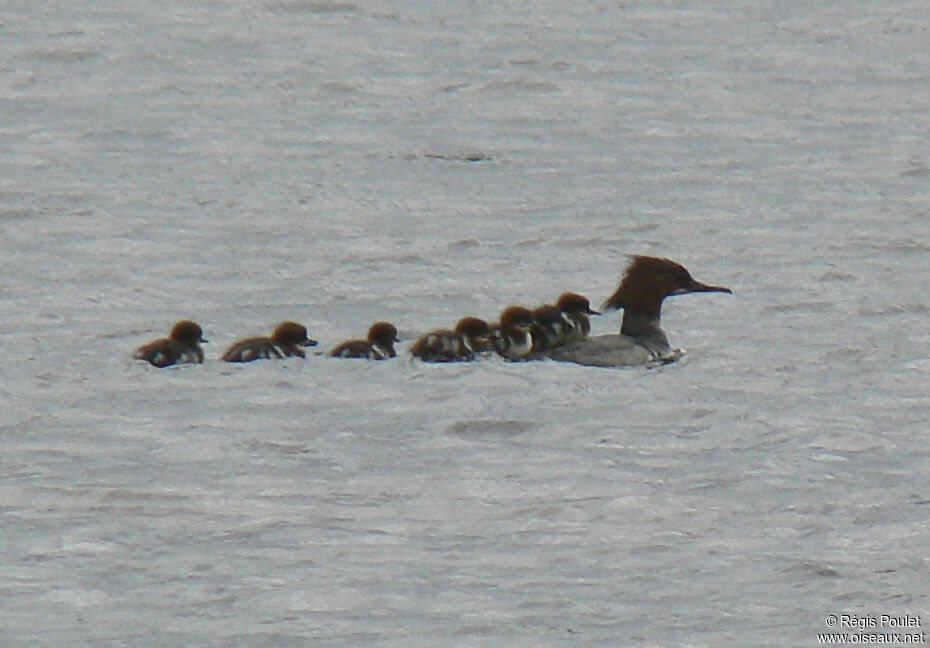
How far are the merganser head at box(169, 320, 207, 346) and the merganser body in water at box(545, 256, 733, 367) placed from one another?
1608 mm

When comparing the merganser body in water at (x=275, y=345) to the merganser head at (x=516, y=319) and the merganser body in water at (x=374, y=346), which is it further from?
the merganser head at (x=516, y=319)

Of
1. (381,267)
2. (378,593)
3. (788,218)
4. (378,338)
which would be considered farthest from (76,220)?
(378,593)

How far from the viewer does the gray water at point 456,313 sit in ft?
19.7

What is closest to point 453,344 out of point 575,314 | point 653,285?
point 575,314

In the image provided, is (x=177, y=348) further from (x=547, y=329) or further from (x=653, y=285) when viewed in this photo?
(x=653, y=285)

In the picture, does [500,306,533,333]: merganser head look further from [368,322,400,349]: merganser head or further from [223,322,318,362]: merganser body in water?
[223,322,318,362]: merganser body in water

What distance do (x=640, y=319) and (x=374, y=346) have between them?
1.42m

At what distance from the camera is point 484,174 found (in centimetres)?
1296

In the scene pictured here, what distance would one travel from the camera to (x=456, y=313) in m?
10.0

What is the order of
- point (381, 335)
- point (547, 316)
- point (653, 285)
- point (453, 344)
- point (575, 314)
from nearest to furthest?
1. point (453, 344)
2. point (381, 335)
3. point (547, 316)
4. point (575, 314)
5. point (653, 285)

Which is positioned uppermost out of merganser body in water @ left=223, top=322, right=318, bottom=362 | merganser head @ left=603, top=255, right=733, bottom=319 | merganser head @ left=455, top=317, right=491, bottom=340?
merganser head @ left=603, top=255, right=733, bottom=319

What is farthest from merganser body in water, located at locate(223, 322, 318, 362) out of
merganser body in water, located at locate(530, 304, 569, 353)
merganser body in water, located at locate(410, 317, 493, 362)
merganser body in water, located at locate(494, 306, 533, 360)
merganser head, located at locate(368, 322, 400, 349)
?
merganser body in water, located at locate(530, 304, 569, 353)

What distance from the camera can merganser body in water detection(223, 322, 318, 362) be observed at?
8.84 meters

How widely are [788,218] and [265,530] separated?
6173 mm
